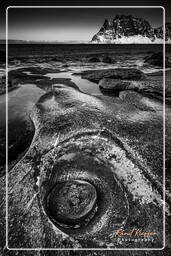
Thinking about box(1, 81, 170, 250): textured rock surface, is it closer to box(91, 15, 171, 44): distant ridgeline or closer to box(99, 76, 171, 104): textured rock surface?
box(99, 76, 171, 104): textured rock surface

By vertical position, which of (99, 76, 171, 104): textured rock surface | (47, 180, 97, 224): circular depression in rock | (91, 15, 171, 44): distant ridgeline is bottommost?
(47, 180, 97, 224): circular depression in rock

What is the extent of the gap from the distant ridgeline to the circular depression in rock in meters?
77.3

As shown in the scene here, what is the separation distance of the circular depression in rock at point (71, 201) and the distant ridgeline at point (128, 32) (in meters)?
77.3

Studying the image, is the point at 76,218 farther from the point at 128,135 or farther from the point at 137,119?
the point at 137,119

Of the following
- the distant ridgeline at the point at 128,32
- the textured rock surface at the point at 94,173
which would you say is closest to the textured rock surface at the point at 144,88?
the textured rock surface at the point at 94,173

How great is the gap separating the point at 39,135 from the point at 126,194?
1970 millimetres

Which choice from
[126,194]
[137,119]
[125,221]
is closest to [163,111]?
[137,119]

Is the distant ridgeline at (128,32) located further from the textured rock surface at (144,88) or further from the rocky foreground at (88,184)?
the rocky foreground at (88,184)

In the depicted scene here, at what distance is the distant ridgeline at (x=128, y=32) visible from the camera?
253 ft

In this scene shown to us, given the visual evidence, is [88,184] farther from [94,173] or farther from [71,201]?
[71,201]

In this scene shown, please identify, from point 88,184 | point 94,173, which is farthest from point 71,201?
point 94,173

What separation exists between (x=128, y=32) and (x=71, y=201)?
97.5 meters

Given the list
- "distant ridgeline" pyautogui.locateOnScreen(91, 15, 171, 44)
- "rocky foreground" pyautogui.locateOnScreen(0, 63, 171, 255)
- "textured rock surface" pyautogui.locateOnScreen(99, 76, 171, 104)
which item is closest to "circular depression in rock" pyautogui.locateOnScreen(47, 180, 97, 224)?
"rocky foreground" pyautogui.locateOnScreen(0, 63, 171, 255)

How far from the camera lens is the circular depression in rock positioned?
232 cm
